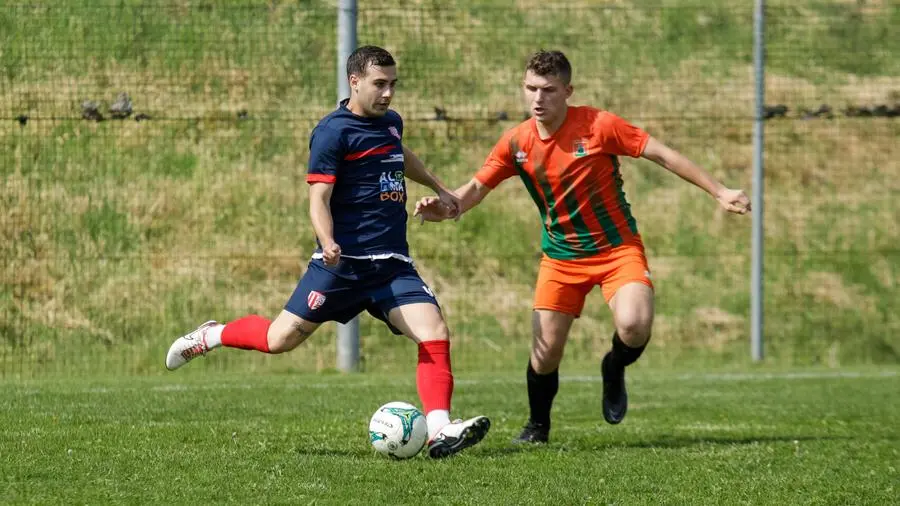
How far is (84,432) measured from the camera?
7055mm

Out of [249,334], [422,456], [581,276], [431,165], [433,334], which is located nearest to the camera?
[422,456]

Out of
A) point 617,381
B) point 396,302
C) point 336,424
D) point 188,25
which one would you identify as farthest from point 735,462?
point 188,25

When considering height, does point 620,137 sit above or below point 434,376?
above

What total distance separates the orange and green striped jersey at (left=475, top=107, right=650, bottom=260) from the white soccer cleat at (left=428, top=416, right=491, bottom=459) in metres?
1.47

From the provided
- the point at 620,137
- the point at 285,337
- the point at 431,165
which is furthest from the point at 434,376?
the point at 431,165

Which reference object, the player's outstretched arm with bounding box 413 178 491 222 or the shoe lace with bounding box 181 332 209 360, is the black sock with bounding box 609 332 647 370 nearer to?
the player's outstretched arm with bounding box 413 178 491 222

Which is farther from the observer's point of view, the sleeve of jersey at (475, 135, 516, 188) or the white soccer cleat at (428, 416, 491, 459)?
the sleeve of jersey at (475, 135, 516, 188)

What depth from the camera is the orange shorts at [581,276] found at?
744cm

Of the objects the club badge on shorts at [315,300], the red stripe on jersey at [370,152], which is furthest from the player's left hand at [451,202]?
the club badge on shorts at [315,300]

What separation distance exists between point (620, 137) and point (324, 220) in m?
1.80

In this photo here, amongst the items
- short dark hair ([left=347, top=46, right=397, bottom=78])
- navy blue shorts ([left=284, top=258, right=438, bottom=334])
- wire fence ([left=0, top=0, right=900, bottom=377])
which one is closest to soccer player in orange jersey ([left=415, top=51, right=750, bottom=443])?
navy blue shorts ([left=284, top=258, right=438, bottom=334])

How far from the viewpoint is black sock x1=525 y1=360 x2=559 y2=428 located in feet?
24.4

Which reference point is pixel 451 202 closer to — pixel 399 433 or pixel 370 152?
pixel 370 152

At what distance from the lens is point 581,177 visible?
7473 mm
